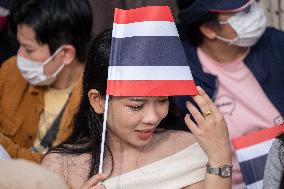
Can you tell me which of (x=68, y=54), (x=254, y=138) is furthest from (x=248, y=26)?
(x=68, y=54)

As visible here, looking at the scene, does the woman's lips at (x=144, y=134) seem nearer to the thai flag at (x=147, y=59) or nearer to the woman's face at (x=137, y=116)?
the woman's face at (x=137, y=116)

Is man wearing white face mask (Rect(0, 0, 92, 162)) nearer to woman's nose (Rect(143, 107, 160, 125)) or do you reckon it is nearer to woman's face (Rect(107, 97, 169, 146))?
woman's face (Rect(107, 97, 169, 146))

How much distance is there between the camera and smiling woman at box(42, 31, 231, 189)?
325cm

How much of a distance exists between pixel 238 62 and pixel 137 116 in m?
1.57

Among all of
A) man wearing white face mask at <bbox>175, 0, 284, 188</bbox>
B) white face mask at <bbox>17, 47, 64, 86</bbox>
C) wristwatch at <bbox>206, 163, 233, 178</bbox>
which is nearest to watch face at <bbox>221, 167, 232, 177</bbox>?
wristwatch at <bbox>206, 163, 233, 178</bbox>

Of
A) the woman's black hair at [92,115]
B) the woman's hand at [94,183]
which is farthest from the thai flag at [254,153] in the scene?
the woman's hand at [94,183]

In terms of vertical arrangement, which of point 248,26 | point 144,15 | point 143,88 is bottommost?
point 248,26

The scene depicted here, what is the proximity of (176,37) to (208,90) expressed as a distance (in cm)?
137

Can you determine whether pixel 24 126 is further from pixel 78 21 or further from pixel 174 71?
pixel 174 71

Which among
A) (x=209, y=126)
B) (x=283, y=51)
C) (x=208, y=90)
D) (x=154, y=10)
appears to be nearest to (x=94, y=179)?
(x=209, y=126)

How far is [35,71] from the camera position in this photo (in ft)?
15.6

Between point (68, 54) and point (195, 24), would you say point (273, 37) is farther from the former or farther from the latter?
point (68, 54)

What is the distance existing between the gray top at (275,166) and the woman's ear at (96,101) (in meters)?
0.81

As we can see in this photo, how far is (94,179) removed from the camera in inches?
122
